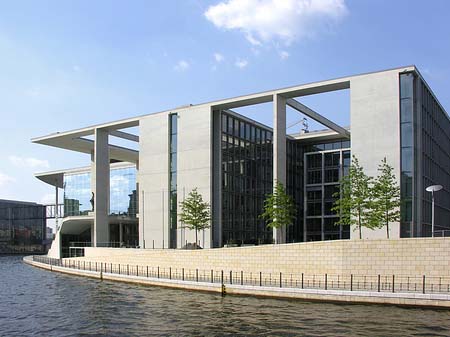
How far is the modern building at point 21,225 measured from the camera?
144 meters

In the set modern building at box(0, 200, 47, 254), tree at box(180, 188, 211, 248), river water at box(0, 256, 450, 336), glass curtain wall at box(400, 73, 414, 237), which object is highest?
glass curtain wall at box(400, 73, 414, 237)

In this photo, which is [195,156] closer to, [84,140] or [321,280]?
[84,140]

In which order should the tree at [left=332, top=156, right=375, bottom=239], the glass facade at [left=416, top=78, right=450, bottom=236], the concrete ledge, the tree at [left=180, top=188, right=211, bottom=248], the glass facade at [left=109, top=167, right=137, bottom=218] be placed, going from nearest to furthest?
1. the concrete ledge
2. the tree at [left=332, top=156, right=375, bottom=239]
3. the glass facade at [left=416, top=78, right=450, bottom=236]
4. the tree at [left=180, top=188, right=211, bottom=248]
5. the glass facade at [left=109, top=167, right=137, bottom=218]

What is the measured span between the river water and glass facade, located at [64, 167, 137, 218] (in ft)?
183

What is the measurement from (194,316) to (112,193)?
71.3 metres

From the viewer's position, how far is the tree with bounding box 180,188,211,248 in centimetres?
5770

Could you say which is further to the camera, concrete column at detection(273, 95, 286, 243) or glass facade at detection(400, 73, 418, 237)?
concrete column at detection(273, 95, 286, 243)

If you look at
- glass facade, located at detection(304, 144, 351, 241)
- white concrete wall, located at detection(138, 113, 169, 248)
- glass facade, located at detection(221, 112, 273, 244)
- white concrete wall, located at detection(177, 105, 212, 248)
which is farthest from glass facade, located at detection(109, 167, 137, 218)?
white concrete wall, located at detection(177, 105, 212, 248)

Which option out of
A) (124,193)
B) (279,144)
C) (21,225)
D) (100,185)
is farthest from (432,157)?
(21,225)

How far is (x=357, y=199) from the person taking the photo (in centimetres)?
4572

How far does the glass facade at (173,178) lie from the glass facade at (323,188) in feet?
81.9

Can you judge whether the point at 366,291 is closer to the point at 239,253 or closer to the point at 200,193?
the point at 239,253

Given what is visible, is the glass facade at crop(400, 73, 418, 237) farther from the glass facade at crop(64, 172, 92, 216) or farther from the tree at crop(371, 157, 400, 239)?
the glass facade at crop(64, 172, 92, 216)

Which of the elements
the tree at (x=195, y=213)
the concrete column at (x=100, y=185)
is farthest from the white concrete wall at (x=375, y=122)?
the concrete column at (x=100, y=185)
